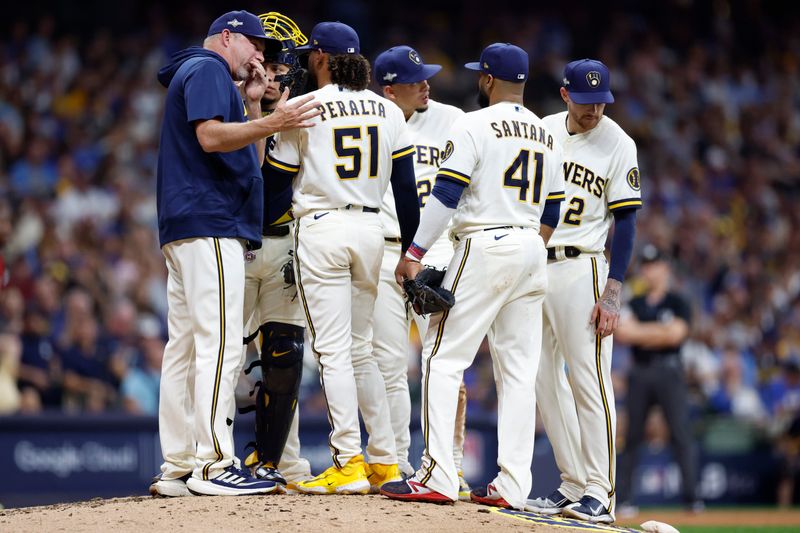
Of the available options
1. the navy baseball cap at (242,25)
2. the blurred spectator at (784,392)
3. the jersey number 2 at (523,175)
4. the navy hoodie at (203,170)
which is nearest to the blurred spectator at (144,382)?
the navy hoodie at (203,170)

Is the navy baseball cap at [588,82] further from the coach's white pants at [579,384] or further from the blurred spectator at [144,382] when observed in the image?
the blurred spectator at [144,382]

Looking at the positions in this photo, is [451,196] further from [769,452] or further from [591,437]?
[769,452]

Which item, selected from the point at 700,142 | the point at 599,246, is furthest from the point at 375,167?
the point at 700,142

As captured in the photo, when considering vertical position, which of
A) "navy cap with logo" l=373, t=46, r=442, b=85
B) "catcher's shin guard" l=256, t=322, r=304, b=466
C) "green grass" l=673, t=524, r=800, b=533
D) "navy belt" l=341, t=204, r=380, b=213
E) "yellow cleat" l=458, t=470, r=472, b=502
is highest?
"navy cap with logo" l=373, t=46, r=442, b=85

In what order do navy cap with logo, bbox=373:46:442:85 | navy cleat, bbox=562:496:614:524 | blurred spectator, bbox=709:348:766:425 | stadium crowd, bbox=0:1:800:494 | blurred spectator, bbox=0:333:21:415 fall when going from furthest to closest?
blurred spectator, bbox=709:348:766:425 < stadium crowd, bbox=0:1:800:494 < blurred spectator, bbox=0:333:21:415 < navy cap with logo, bbox=373:46:442:85 < navy cleat, bbox=562:496:614:524

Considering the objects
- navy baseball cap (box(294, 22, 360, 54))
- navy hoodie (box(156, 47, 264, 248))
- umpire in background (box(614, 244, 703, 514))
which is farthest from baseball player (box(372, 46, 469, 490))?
umpire in background (box(614, 244, 703, 514))

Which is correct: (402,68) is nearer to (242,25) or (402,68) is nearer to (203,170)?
(242,25)

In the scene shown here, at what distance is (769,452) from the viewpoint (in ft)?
43.7

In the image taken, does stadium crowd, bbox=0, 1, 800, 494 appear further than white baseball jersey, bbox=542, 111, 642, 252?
Yes

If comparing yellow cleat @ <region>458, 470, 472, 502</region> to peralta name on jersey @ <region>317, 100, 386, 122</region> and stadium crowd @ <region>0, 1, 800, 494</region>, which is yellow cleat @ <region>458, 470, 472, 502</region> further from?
stadium crowd @ <region>0, 1, 800, 494</region>

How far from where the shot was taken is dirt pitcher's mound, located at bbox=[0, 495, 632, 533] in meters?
5.51

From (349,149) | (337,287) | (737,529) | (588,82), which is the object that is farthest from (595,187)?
(737,529)

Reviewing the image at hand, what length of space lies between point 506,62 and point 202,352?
229 cm

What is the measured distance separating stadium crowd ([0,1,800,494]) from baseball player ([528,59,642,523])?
3.94 meters
